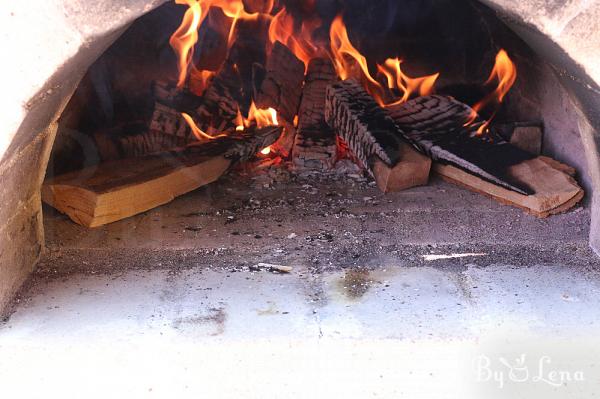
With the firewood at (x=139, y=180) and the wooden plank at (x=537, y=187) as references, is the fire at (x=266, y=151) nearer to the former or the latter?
the firewood at (x=139, y=180)

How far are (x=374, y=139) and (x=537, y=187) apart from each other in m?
0.60

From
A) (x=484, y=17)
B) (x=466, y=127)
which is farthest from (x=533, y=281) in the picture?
(x=484, y=17)

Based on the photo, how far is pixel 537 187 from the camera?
2389 mm

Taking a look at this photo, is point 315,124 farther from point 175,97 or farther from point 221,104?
point 175,97

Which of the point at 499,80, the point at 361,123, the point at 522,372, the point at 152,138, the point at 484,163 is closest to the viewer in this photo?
the point at 522,372

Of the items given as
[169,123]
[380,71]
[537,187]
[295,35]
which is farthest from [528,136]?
[169,123]

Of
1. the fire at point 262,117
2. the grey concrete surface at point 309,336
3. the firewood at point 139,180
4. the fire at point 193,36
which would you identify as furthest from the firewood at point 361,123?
the grey concrete surface at point 309,336

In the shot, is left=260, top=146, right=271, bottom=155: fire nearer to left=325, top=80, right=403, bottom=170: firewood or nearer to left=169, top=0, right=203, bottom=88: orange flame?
left=325, top=80, right=403, bottom=170: firewood

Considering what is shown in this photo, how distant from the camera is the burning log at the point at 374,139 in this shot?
2.54 meters

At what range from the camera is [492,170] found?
246 centimetres

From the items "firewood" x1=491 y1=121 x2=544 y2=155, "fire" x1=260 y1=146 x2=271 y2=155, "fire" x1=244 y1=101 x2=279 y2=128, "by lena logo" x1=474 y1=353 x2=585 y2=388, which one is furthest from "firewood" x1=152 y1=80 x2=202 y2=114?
"by lena logo" x1=474 y1=353 x2=585 y2=388

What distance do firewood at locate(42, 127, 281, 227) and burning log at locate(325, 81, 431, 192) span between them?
343mm

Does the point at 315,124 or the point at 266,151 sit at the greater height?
the point at 315,124

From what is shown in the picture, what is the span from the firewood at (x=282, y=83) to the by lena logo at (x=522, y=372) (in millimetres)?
1610
